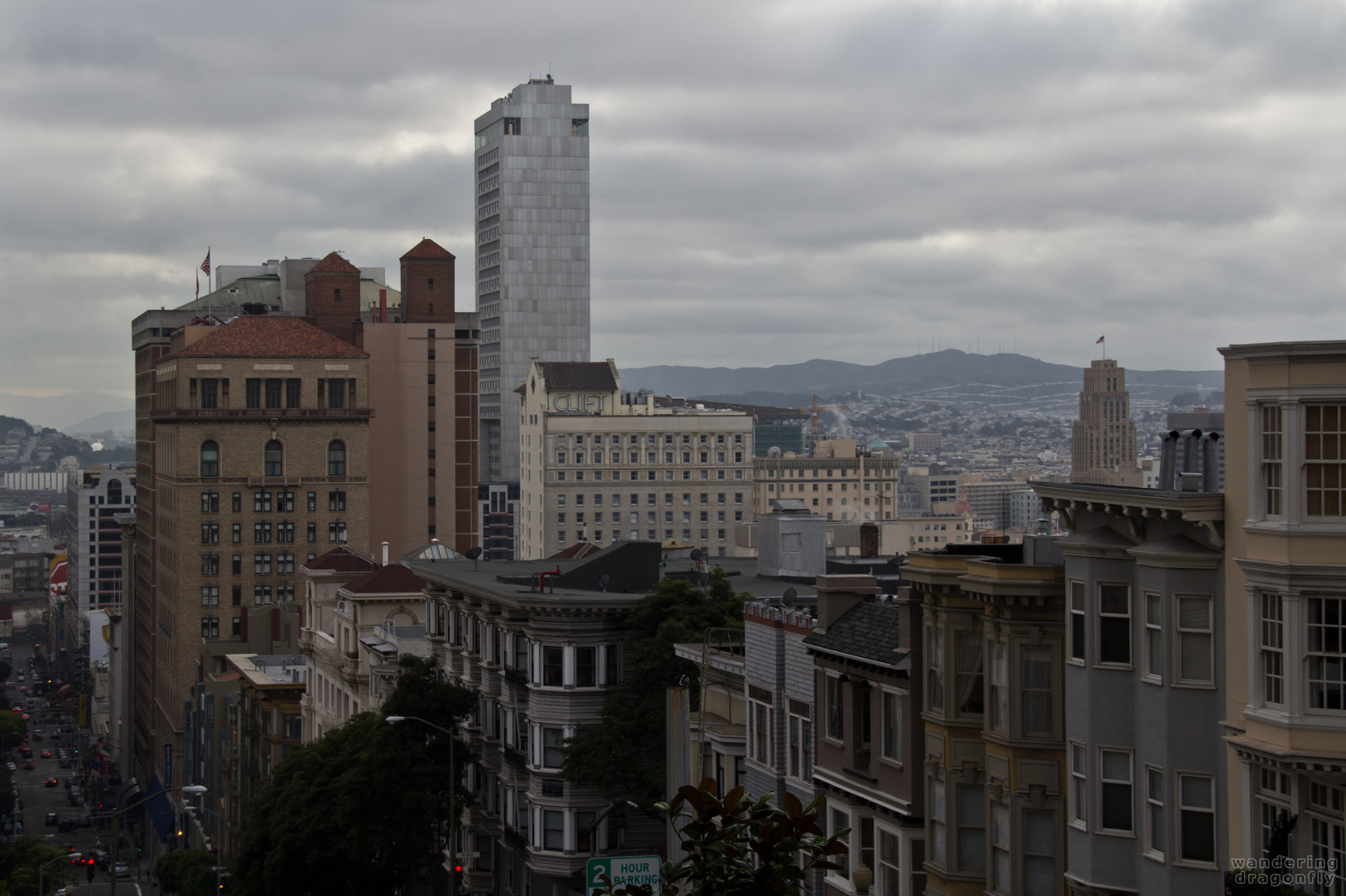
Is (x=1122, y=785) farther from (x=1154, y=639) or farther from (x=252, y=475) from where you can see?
(x=252, y=475)

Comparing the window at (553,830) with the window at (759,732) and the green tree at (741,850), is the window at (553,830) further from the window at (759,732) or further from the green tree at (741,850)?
the green tree at (741,850)

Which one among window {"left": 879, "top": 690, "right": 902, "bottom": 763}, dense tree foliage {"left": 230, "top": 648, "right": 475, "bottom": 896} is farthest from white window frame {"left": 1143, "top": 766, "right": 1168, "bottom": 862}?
dense tree foliage {"left": 230, "top": 648, "right": 475, "bottom": 896}

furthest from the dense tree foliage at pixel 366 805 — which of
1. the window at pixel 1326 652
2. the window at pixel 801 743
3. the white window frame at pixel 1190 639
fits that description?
the window at pixel 1326 652

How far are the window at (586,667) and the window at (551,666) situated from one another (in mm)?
713

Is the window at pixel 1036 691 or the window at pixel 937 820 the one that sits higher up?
the window at pixel 1036 691

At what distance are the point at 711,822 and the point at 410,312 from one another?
175m

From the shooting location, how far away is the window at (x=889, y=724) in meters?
40.4

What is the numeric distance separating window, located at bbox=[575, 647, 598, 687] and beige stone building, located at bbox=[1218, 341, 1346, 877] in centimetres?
3725

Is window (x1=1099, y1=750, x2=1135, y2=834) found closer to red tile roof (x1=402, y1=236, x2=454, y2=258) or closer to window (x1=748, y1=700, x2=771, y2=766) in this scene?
window (x1=748, y1=700, x2=771, y2=766)

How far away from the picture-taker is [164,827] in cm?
16738

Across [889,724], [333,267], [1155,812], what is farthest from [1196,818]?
[333,267]

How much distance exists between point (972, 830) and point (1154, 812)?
653 centimetres

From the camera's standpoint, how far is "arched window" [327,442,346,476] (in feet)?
559

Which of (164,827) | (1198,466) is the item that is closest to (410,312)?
(164,827)
